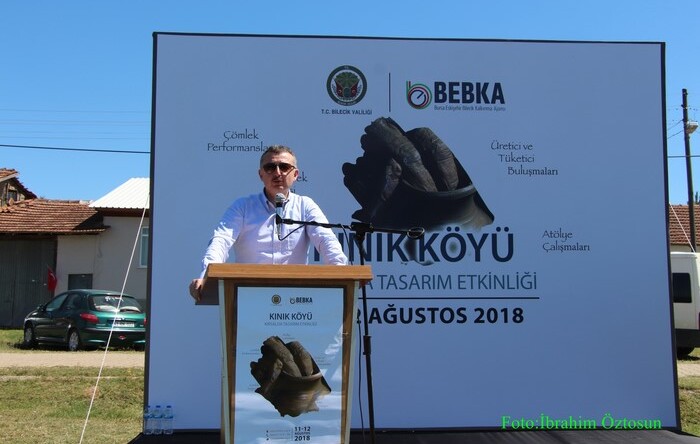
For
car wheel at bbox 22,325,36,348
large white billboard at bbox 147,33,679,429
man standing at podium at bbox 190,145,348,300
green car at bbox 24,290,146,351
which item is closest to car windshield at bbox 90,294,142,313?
green car at bbox 24,290,146,351

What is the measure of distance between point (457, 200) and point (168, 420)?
2848mm

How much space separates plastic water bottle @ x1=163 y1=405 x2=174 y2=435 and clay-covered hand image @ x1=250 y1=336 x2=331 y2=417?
2.75 meters

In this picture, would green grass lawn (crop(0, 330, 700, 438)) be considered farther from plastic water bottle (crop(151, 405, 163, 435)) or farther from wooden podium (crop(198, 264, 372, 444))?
wooden podium (crop(198, 264, 372, 444))

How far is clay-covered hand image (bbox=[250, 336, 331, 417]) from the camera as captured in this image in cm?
311

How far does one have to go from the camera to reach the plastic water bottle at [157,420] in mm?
5535

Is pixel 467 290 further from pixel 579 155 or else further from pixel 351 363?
pixel 351 363

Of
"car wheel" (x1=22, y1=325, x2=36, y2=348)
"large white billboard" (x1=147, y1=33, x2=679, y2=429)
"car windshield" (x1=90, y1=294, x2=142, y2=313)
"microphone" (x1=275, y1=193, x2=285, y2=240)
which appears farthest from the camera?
"car wheel" (x1=22, y1=325, x2=36, y2=348)

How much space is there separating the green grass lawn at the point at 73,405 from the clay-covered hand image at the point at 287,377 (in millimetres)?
3533

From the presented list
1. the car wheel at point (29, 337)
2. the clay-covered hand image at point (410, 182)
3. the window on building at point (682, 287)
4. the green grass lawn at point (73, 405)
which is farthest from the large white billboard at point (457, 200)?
the car wheel at point (29, 337)

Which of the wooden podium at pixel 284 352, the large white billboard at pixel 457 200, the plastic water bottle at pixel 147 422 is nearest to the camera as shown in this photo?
the wooden podium at pixel 284 352

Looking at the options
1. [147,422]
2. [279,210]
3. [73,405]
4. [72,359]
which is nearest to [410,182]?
[279,210]

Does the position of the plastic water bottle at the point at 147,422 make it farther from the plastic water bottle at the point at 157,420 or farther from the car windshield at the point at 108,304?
the car windshield at the point at 108,304

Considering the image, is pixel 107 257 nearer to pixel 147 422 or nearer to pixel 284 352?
pixel 147 422

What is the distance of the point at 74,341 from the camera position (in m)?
13.3
